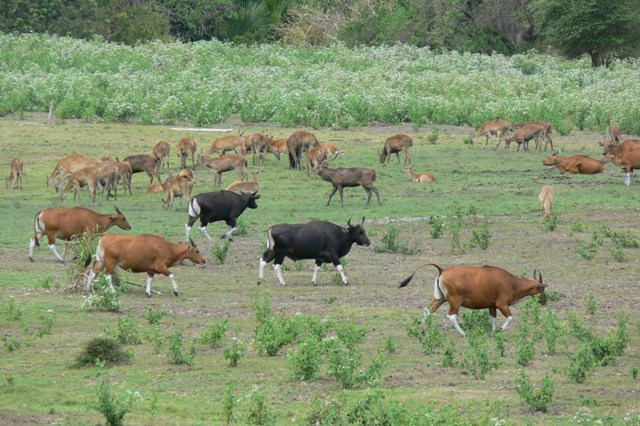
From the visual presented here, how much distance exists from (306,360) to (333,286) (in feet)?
21.5

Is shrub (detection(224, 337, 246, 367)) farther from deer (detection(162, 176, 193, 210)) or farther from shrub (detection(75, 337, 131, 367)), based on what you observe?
deer (detection(162, 176, 193, 210))

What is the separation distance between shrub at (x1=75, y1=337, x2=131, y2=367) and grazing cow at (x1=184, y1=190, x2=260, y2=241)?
29.4 feet

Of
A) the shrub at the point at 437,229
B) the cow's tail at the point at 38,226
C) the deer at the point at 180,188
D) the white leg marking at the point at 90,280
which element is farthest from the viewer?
the deer at the point at 180,188

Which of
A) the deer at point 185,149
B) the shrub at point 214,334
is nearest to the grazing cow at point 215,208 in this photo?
the shrub at point 214,334

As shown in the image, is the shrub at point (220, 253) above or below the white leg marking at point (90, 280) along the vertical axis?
below

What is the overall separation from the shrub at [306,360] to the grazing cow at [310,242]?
592 cm

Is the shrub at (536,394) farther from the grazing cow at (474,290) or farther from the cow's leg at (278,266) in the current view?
the cow's leg at (278,266)

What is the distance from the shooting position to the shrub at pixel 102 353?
14.1 m

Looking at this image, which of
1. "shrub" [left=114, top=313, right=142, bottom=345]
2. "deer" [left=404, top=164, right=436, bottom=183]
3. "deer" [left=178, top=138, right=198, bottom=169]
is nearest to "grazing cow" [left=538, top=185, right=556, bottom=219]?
"deer" [left=404, top=164, right=436, bottom=183]

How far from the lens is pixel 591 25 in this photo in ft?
178

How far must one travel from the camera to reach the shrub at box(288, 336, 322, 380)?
13203 millimetres

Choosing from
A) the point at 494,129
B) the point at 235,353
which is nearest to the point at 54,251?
the point at 235,353

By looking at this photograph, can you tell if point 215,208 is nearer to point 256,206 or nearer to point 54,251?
point 256,206

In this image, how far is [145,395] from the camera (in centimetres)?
1287
